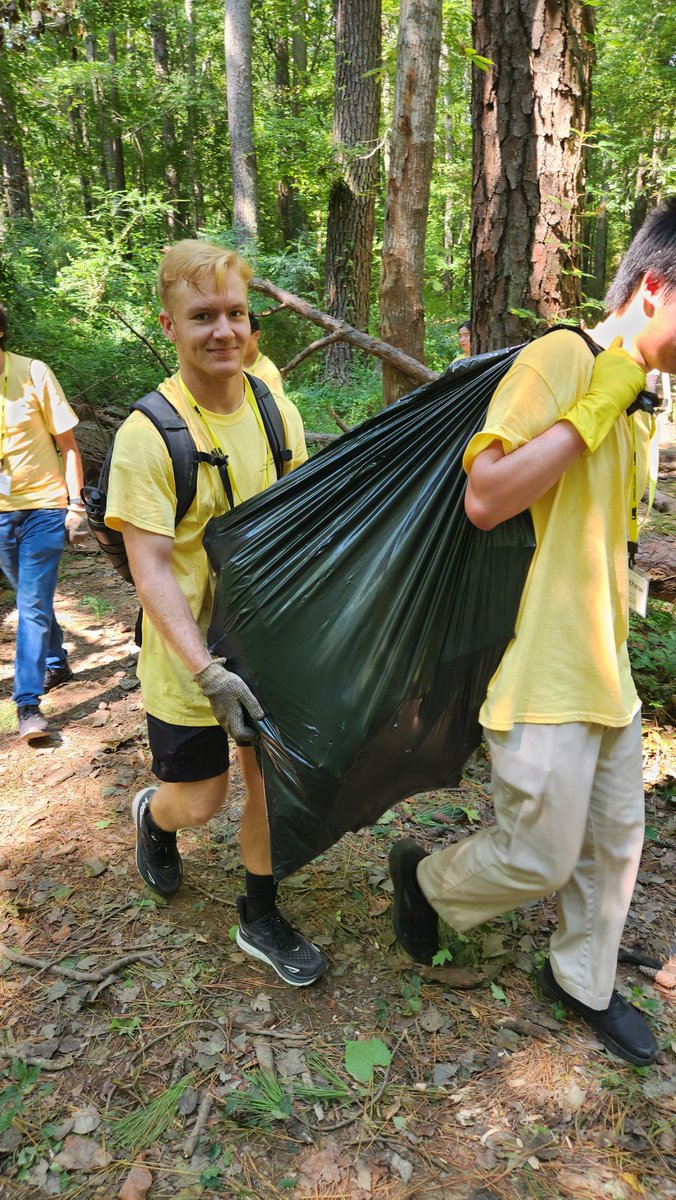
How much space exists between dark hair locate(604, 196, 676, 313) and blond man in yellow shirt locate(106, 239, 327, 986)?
32.4 inches

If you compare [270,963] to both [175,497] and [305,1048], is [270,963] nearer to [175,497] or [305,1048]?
[305,1048]

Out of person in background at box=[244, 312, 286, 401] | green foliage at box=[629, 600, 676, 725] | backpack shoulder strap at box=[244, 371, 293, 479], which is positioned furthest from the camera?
green foliage at box=[629, 600, 676, 725]

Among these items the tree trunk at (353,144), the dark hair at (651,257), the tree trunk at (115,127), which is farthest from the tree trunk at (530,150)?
the tree trunk at (115,127)

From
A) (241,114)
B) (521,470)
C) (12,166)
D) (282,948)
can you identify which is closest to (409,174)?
(521,470)

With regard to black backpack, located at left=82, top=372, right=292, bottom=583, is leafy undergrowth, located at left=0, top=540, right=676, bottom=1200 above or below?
below

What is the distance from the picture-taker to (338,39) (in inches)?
295

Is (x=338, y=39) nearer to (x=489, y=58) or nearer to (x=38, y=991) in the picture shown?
(x=489, y=58)

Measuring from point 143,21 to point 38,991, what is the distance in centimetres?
2037

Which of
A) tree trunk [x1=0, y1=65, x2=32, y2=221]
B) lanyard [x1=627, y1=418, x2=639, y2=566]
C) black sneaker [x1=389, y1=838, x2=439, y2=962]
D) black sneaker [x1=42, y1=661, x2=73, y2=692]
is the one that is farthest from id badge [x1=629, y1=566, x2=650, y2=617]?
tree trunk [x1=0, y1=65, x2=32, y2=221]

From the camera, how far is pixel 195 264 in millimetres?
1600

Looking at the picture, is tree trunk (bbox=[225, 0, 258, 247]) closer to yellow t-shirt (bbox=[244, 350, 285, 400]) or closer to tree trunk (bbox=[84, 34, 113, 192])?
tree trunk (bbox=[84, 34, 113, 192])

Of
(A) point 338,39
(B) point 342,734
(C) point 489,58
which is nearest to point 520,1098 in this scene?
(B) point 342,734

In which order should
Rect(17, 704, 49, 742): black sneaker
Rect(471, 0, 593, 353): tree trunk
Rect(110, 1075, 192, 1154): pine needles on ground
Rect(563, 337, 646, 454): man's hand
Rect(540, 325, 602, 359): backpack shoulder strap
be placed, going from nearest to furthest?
Rect(563, 337, 646, 454): man's hand, Rect(540, 325, 602, 359): backpack shoulder strap, Rect(110, 1075, 192, 1154): pine needles on ground, Rect(471, 0, 593, 353): tree trunk, Rect(17, 704, 49, 742): black sneaker

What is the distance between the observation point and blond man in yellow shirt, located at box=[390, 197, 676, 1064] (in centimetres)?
135
